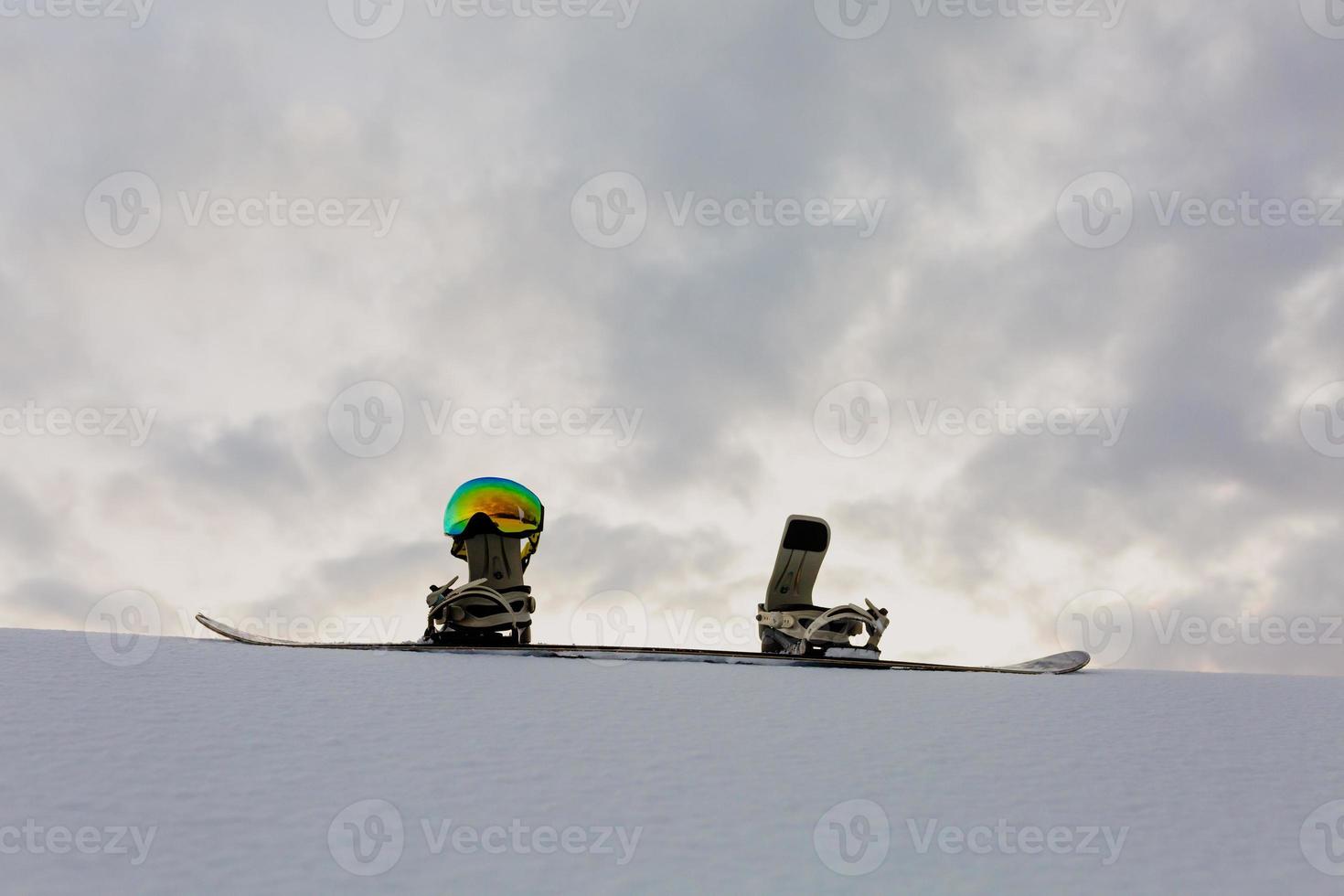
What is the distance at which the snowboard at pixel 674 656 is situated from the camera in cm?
784

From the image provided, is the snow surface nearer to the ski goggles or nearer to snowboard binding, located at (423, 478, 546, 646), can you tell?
snowboard binding, located at (423, 478, 546, 646)

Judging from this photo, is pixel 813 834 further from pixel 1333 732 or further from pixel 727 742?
pixel 1333 732

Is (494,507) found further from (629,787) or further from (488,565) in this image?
(629,787)

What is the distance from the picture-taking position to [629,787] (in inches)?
147

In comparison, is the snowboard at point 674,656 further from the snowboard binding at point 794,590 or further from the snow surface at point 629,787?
the snow surface at point 629,787

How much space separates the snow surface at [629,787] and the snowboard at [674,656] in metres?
1.98

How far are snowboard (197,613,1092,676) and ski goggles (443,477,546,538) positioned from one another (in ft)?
4.33

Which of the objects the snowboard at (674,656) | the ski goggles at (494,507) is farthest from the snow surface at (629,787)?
the ski goggles at (494,507)

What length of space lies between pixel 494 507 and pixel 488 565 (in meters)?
0.58

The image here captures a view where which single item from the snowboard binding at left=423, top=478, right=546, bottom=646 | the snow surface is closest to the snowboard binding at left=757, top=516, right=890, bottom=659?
the snowboard binding at left=423, top=478, right=546, bottom=646

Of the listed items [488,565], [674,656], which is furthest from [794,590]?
[488,565]

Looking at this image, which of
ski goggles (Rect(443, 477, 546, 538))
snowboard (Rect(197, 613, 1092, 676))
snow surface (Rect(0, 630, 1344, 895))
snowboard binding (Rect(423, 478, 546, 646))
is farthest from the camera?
ski goggles (Rect(443, 477, 546, 538))

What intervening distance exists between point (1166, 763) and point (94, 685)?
214 inches

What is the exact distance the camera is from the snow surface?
3070 millimetres
